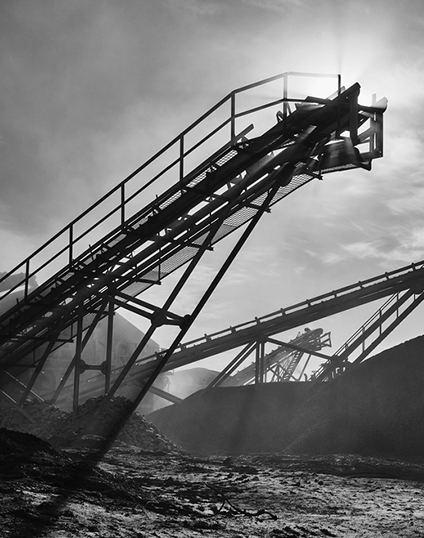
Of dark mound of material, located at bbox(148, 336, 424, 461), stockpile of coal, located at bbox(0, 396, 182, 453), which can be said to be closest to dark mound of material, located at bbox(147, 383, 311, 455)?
dark mound of material, located at bbox(148, 336, 424, 461)

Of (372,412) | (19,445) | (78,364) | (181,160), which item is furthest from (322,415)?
(19,445)

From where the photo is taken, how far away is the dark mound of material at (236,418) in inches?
770

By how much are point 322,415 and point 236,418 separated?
11.3 ft

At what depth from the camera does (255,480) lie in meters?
10.4

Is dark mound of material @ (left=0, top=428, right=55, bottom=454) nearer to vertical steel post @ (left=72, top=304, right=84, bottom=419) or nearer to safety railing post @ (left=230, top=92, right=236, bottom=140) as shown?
vertical steel post @ (left=72, top=304, right=84, bottom=419)

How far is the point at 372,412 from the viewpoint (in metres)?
18.0

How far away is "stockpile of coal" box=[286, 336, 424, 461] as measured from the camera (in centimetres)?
1667

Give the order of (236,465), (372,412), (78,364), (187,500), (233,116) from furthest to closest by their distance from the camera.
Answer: (372,412) → (78,364) → (236,465) → (233,116) → (187,500)

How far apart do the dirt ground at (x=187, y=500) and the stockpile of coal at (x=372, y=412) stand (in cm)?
476

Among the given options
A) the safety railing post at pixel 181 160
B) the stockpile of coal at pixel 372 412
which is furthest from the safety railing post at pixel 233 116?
the stockpile of coal at pixel 372 412

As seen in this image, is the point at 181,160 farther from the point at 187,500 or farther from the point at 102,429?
the point at 187,500

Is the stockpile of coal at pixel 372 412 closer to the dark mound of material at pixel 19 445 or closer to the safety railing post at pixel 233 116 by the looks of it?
the safety railing post at pixel 233 116

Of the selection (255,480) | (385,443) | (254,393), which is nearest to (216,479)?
(255,480)

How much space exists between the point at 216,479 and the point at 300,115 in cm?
651
